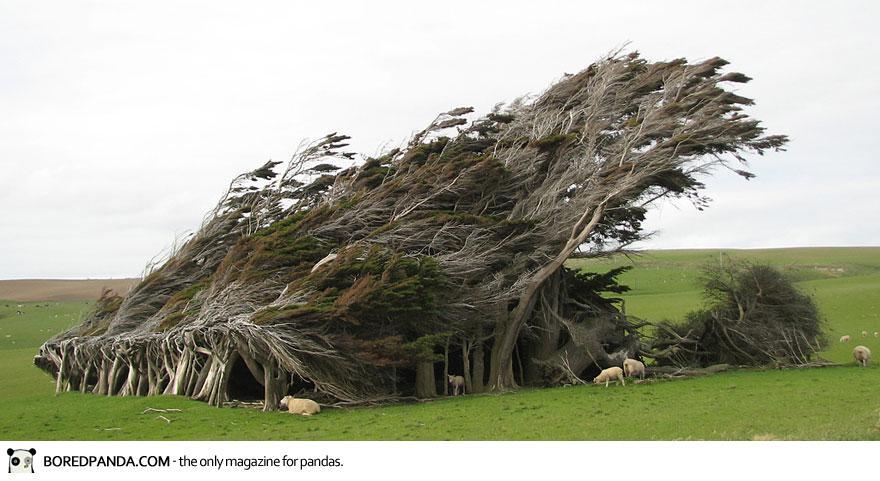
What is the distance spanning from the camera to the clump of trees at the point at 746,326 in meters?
29.1

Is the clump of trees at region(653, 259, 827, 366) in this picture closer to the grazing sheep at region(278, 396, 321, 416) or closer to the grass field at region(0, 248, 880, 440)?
the grass field at region(0, 248, 880, 440)

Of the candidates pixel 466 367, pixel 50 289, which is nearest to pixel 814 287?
pixel 466 367

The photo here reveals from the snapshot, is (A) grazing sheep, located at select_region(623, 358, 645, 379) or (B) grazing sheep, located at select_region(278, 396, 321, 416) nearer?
(B) grazing sheep, located at select_region(278, 396, 321, 416)

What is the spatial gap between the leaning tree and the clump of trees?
3329 mm

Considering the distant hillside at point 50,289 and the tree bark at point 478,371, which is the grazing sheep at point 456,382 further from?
the distant hillside at point 50,289

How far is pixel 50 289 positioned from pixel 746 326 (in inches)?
3790

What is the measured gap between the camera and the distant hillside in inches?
3634

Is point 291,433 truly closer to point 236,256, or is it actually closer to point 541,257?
point 236,256

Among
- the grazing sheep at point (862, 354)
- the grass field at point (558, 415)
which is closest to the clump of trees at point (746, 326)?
the grazing sheep at point (862, 354)

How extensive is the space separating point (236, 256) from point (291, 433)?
11.1 metres
